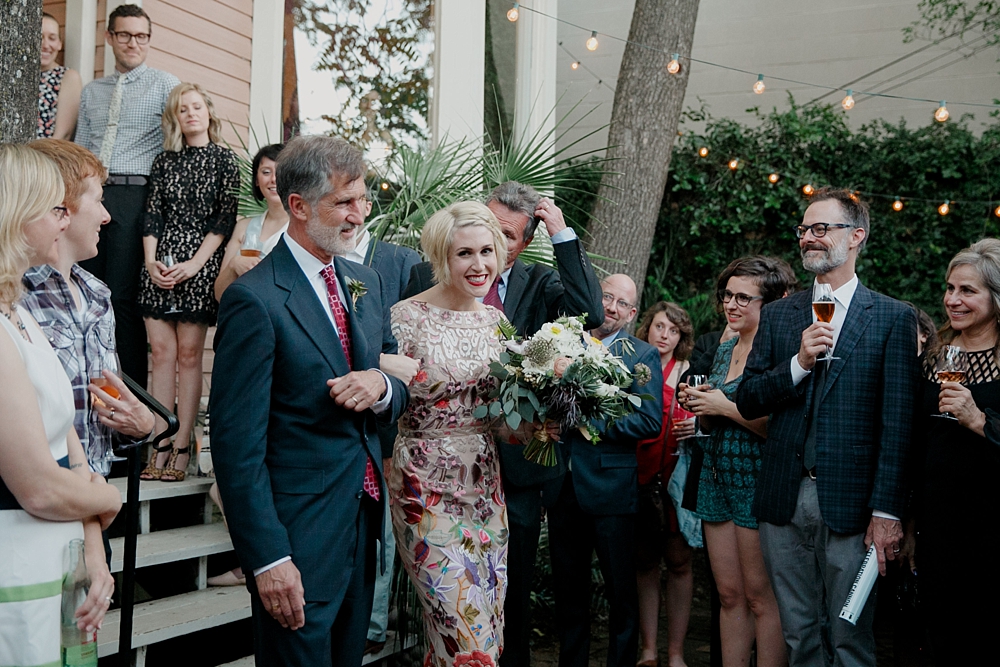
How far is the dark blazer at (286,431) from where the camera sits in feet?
8.09

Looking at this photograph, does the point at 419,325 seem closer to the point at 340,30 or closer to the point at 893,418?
the point at 893,418

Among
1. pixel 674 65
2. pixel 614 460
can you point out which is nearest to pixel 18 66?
pixel 614 460

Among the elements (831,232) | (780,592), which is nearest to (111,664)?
(780,592)

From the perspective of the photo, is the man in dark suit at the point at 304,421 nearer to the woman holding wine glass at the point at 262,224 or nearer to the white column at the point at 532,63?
the woman holding wine glass at the point at 262,224

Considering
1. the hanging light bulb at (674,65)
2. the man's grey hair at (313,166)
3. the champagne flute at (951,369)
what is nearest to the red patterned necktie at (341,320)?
the man's grey hair at (313,166)

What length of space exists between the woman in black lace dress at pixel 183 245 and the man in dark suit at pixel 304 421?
8.75ft

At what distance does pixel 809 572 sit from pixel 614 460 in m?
1.20

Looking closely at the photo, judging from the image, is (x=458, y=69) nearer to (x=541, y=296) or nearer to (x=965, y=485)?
(x=541, y=296)

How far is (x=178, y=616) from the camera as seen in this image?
13.6ft

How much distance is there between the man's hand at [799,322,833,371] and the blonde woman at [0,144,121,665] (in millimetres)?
2626

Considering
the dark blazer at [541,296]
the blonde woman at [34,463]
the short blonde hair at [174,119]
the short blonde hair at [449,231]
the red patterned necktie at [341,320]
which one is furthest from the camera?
the short blonde hair at [174,119]

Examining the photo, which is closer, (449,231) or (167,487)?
(449,231)

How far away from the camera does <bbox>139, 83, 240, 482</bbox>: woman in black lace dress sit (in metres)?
5.13

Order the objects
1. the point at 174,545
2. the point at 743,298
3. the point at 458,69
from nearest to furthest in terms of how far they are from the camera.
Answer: the point at 743,298
the point at 174,545
the point at 458,69
